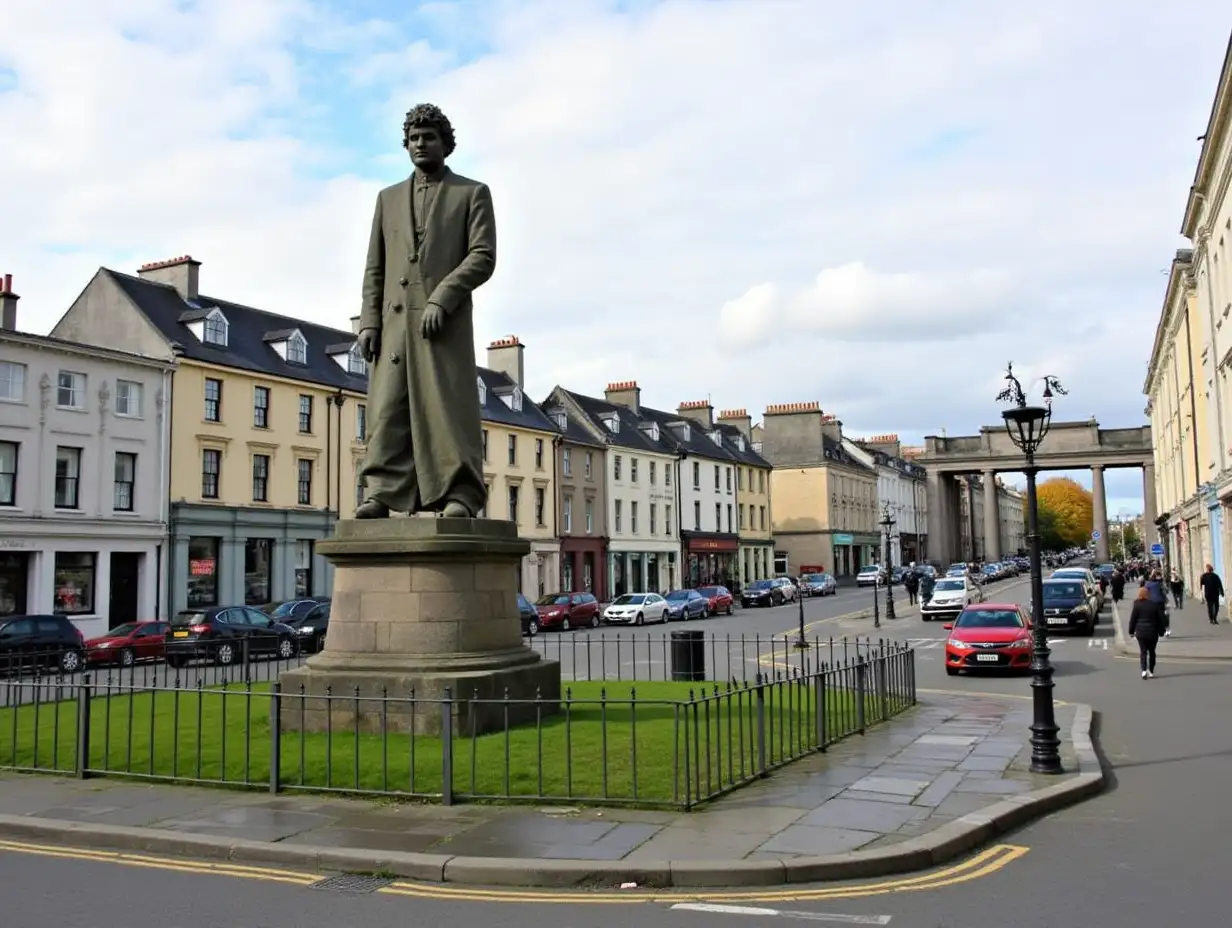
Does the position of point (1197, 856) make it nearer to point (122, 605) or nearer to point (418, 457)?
point (418, 457)

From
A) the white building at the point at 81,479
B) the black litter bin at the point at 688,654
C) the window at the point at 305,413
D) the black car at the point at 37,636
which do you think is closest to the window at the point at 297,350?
the window at the point at 305,413

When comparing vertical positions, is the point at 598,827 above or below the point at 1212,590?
below

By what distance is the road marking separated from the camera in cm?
635

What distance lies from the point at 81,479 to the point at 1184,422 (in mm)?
44472

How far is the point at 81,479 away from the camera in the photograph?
34062mm

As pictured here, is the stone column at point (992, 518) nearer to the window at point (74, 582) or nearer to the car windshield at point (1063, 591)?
the car windshield at point (1063, 591)

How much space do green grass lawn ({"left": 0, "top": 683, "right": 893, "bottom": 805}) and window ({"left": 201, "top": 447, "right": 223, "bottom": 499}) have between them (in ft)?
82.9

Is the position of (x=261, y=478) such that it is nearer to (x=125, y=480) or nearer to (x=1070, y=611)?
(x=125, y=480)

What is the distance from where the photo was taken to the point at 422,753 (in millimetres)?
10344

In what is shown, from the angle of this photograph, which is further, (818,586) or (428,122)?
(818,586)

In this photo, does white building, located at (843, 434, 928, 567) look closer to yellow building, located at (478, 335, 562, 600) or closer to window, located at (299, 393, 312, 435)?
yellow building, located at (478, 335, 562, 600)

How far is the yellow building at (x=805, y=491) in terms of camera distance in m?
85.5

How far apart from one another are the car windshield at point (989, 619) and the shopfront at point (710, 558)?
43275 mm

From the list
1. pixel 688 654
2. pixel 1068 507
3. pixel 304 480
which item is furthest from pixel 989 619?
pixel 1068 507
